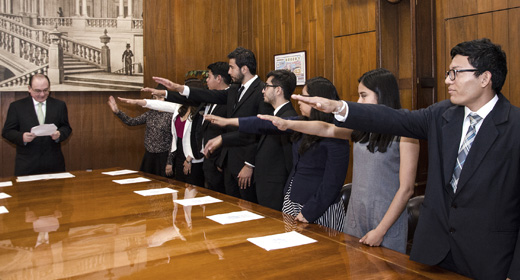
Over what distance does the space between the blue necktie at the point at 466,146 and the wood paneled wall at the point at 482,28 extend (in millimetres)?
2277

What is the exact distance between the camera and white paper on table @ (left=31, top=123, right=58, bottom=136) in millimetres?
4035

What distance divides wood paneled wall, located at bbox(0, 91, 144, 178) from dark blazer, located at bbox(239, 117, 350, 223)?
3.49m

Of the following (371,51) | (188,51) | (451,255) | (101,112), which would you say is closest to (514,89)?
(371,51)

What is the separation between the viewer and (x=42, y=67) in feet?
17.5

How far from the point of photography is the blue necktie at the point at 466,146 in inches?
65.1

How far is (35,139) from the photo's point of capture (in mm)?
4188

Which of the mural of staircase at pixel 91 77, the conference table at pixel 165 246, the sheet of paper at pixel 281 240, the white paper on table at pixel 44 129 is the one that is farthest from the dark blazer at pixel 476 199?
the mural of staircase at pixel 91 77

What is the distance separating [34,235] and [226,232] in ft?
2.67

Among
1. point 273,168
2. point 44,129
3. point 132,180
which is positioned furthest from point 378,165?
point 44,129

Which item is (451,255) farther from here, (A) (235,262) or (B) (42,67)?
(B) (42,67)

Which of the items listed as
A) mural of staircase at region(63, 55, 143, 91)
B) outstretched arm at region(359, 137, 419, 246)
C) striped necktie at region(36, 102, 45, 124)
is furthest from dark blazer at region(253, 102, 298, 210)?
mural of staircase at region(63, 55, 143, 91)

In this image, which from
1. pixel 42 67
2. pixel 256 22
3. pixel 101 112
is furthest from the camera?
pixel 256 22

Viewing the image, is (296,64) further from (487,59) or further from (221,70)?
(487,59)

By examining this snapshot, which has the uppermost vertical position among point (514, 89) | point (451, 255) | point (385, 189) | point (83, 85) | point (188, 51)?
point (188, 51)
